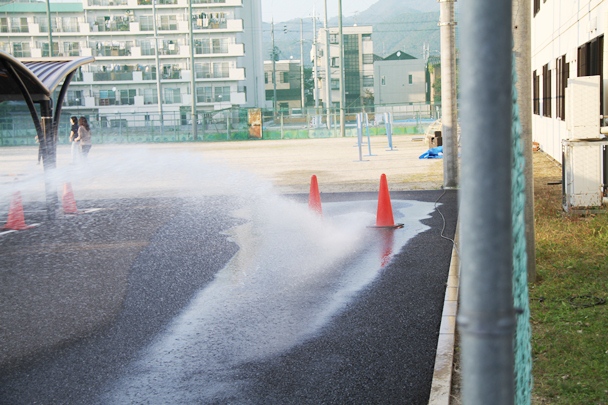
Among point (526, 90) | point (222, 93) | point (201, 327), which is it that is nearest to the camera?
point (201, 327)

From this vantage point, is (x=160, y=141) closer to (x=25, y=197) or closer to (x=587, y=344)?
(x=25, y=197)

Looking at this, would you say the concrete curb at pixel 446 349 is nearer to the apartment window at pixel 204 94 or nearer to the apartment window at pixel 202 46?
the apartment window at pixel 204 94

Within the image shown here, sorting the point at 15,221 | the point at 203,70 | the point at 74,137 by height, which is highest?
the point at 203,70

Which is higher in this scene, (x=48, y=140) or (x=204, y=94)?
(x=204, y=94)

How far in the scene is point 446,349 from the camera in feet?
17.9

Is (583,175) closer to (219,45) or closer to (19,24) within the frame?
(219,45)

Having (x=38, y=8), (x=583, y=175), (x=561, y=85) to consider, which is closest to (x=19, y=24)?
(x=38, y=8)

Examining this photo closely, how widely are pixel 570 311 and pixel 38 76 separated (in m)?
13.3

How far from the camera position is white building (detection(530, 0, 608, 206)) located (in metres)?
11.1

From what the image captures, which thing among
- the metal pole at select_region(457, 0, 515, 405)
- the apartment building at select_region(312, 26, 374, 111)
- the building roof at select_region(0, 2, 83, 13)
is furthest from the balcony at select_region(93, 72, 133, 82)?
the metal pole at select_region(457, 0, 515, 405)

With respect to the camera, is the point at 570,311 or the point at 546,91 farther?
the point at 546,91

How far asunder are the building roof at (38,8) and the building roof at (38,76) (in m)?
61.8

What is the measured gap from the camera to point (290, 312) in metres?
6.90

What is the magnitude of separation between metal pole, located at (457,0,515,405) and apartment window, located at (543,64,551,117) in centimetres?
2303
